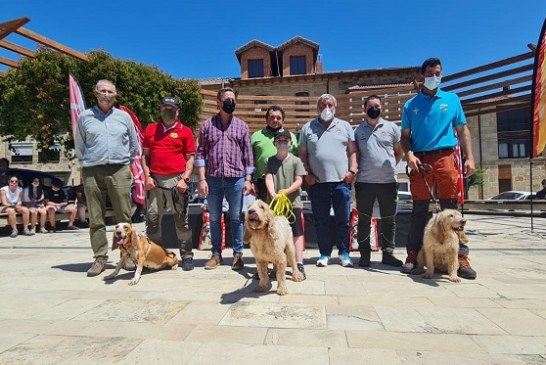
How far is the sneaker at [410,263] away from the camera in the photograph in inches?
170

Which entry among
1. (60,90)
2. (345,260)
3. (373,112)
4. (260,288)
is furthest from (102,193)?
(60,90)

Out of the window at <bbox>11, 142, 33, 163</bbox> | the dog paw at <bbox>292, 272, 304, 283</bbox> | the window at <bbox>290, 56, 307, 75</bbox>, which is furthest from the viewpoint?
the window at <bbox>11, 142, 33, 163</bbox>

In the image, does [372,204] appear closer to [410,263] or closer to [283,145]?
[410,263]

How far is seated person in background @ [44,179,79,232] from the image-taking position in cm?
999

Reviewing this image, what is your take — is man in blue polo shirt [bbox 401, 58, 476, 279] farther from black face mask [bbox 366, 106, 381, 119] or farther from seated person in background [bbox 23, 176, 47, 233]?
seated person in background [bbox 23, 176, 47, 233]

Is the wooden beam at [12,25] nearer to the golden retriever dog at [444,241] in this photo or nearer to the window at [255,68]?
the golden retriever dog at [444,241]

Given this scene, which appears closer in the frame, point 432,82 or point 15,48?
point 432,82

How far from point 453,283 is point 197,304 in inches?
104

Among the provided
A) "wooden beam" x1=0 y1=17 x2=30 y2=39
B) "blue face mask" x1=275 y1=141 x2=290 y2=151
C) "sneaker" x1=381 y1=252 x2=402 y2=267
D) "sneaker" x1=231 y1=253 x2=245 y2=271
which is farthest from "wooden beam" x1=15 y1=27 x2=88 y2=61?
"sneaker" x1=381 y1=252 x2=402 y2=267

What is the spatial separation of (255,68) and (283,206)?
2678cm

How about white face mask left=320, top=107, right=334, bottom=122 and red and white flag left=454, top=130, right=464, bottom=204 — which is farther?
white face mask left=320, top=107, right=334, bottom=122

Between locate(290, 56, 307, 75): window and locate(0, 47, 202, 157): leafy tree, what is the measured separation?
14914 millimetres

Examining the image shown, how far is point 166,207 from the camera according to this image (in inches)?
190

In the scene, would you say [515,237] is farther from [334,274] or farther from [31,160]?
[31,160]
